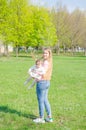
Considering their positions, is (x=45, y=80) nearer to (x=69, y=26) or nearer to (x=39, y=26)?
(x=39, y=26)

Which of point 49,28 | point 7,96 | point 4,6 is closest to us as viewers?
point 7,96

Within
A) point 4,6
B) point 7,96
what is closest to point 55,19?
point 4,6

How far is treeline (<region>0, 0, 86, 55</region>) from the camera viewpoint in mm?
60562

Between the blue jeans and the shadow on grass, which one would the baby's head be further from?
the shadow on grass

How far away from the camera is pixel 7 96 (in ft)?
39.3

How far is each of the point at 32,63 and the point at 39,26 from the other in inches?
1404

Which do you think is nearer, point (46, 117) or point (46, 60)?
point (46, 60)

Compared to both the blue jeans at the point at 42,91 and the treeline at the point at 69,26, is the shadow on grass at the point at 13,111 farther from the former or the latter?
the treeline at the point at 69,26

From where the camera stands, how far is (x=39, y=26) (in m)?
73.1

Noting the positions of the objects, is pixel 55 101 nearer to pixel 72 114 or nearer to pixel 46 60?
pixel 72 114

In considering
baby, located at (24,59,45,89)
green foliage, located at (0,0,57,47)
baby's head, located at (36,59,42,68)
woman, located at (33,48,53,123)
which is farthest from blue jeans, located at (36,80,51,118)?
green foliage, located at (0,0,57,47)

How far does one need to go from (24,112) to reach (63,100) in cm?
250

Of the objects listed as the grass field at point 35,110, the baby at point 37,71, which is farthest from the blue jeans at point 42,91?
the grass field at point 35,110

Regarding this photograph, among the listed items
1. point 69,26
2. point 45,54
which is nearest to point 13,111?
point 45,54
